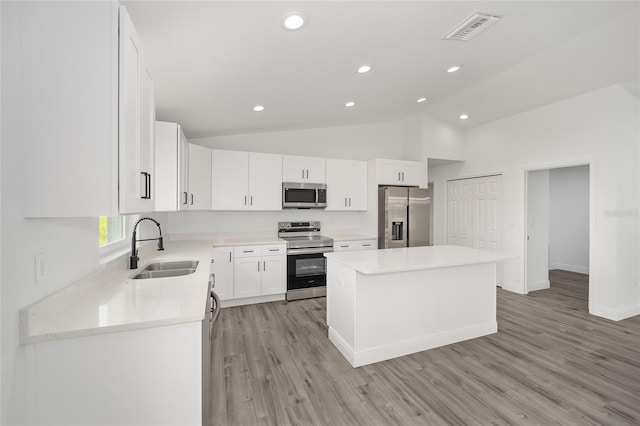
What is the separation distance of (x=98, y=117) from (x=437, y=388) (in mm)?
2715

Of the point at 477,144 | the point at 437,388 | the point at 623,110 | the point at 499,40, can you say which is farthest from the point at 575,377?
the point at 477,144

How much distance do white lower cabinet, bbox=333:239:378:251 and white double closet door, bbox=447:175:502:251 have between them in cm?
205

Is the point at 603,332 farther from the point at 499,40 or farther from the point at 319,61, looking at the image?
the point at 319,61

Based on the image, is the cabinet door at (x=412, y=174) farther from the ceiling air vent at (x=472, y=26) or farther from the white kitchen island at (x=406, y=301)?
the ceiling air vent at (x=472, y=26)

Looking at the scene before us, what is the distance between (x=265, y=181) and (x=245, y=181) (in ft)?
0.97

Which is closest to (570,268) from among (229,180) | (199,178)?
(229,180)

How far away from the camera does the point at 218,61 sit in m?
2.08

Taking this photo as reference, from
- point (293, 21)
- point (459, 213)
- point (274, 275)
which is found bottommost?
point (274, 275)

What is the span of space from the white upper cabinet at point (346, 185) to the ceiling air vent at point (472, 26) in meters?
2.53

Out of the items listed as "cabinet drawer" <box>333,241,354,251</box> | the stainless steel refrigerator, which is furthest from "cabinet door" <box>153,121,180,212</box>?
the stainless steel refrigerator

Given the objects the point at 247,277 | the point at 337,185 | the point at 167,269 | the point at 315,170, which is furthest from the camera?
the point at 337,185

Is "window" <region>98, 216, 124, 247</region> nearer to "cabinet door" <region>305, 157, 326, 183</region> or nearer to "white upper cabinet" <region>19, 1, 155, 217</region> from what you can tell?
"white upper cabinet" <region>19, 1, 155, 217</region>

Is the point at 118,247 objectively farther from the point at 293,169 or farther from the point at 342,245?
the point at 342,245

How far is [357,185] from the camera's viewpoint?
490cm
